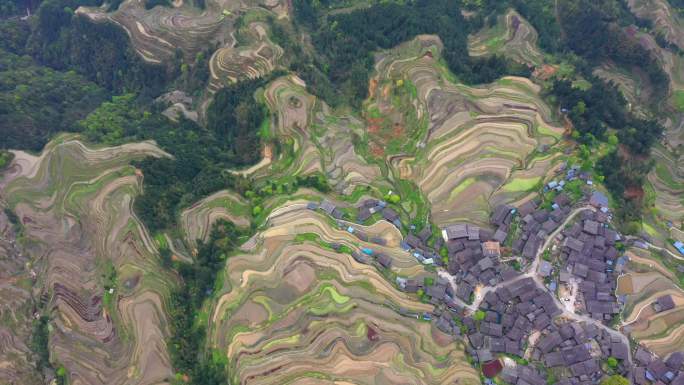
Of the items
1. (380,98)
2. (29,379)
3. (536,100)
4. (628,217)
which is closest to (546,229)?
(628,217)

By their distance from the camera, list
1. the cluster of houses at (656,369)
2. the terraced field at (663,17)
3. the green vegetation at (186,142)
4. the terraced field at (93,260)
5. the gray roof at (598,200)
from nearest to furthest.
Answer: the cluster of houses at (656,369) → the terraced field at (93,260) → the gray roof at (598,200) → the green vegetation at (186,142) → the terraced field at (663,17)

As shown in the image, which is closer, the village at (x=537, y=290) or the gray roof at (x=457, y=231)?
the village at (x=537, y=290)

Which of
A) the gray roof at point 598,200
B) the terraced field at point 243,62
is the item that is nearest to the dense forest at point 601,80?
the gray roof at point 598,200

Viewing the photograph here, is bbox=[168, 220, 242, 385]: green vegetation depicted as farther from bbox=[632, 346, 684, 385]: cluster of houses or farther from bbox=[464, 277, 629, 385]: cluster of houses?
bbox=[632, 346, 684, 385]: cluster of houses

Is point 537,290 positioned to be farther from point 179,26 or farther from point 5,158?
point 5,158

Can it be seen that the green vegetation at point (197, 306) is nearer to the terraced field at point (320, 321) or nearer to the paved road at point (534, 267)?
the terraced field at point (320, 321)

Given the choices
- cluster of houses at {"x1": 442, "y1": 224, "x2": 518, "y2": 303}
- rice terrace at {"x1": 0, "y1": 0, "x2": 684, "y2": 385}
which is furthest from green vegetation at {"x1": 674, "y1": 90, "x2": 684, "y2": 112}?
cluster of houses at {"x1": 442, "y1": 224, "x2": 518, "y2": 303}
